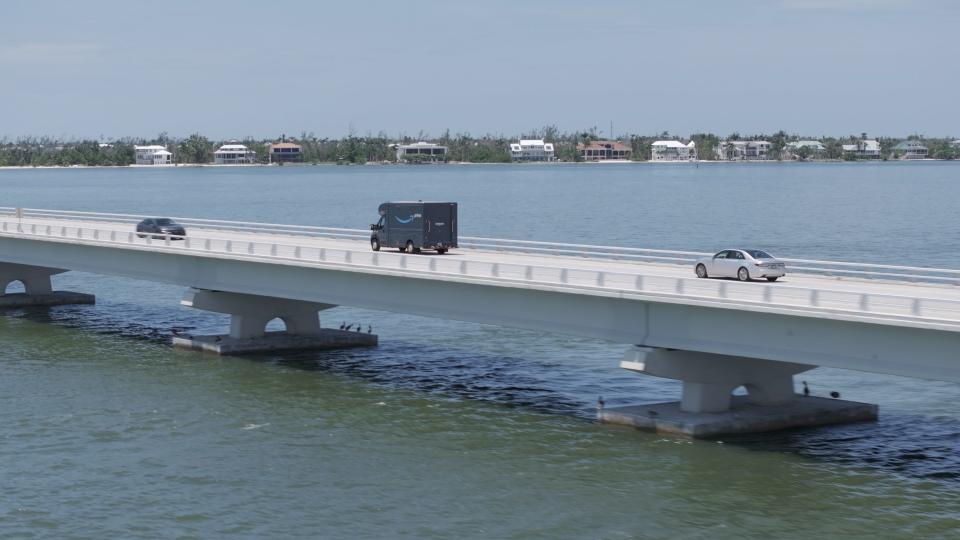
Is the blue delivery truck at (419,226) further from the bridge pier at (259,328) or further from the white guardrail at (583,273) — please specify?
the bridge pier at (259,328)

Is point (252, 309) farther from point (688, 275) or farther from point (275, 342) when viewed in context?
point (688, 275)

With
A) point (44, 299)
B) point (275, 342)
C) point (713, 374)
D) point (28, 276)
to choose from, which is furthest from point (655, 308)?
point (28, 276)

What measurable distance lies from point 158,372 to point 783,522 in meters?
30.4

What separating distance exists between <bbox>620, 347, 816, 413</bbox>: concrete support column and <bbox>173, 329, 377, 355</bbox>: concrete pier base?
22.2 m

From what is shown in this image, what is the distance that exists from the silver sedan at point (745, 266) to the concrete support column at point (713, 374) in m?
3.32

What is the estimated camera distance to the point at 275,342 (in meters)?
61.9

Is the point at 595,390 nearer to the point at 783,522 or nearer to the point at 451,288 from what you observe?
the point at 451,288

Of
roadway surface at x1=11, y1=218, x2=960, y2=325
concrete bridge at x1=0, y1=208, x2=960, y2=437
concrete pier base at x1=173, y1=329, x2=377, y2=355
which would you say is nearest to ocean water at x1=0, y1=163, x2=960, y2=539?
concrete pier base at x1=173, y1=329, x2=377, y2=355

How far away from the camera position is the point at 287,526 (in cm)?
3541

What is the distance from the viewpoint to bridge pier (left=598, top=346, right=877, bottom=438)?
43281mm

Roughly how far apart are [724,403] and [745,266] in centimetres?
502

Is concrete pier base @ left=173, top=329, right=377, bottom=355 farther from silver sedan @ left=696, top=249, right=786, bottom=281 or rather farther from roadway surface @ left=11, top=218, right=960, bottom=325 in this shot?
silver sedan @ left=696, top=249, right=786, bottom=281

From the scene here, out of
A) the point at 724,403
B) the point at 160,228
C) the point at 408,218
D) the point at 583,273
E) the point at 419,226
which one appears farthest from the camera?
the point at 160,228

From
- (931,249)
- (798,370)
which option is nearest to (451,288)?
(798,370)
